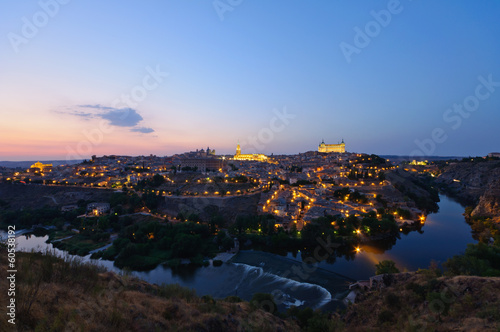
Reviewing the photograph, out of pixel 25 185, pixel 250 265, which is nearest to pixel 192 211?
pixel 250 265

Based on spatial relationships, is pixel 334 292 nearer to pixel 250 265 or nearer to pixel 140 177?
pixel 250 265

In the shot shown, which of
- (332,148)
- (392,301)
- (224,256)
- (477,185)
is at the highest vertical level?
(332,148)

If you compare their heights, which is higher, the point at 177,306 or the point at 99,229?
the point at 177,306

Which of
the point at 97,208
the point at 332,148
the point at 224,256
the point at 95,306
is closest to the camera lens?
the point at 95,306

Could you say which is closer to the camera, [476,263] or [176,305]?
[176,305]

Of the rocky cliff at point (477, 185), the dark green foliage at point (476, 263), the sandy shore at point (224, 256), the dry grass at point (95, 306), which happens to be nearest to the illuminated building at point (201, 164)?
the sandy shore at point (224, 256)

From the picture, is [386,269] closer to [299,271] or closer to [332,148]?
[299,271]

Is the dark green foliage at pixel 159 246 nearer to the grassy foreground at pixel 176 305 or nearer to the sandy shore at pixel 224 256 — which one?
the sandy shore at pixel 224 256

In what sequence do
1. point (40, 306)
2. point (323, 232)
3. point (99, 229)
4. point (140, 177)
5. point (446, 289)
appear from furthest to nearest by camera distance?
point (140, 177) < point (99, 229) < point (323, 232) < point (446, 289) < point (40, 306)

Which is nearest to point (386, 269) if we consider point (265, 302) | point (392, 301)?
point (392, 301)
